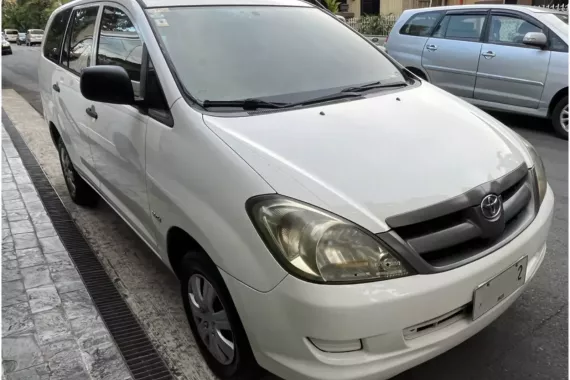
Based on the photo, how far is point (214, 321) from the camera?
2.26m

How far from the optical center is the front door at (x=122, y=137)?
2.70 meters

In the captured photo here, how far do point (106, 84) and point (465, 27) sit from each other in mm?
6023

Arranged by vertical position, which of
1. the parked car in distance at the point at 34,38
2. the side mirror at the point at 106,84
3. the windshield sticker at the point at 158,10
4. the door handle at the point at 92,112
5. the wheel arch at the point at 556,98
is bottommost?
the parked car in distance at the point at 34,38

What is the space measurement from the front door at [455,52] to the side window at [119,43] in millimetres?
5185

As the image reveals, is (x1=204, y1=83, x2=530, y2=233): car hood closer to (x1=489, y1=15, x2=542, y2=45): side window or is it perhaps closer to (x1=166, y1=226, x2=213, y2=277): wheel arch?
(x1=166, y1=226, x2=213, y2=277): wheel arch

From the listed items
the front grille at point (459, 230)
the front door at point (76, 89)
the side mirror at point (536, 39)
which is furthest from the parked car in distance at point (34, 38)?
the front grille at point (459, 230)

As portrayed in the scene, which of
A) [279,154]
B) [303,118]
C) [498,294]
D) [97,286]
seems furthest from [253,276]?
[97,286]

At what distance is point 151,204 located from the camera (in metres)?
2.59

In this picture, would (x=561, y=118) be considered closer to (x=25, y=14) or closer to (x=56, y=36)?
(x=56, y=36)

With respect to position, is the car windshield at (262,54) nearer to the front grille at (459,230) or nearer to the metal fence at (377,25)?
the front grille at (459,230)

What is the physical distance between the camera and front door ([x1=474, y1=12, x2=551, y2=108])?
629 centimetres

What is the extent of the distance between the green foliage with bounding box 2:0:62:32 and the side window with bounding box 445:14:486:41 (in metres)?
52.7

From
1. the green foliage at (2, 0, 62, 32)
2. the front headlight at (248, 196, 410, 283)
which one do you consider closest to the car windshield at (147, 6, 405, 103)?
the front headlight at (248, 196, 410, 283)

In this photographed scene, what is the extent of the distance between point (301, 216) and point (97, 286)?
80.1 inches
